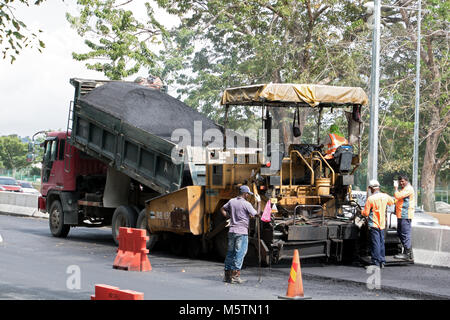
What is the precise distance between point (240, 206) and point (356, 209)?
358 centimetres

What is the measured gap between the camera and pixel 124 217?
1688 centimetres

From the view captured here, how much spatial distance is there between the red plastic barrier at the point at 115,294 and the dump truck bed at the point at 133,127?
767 centimetres

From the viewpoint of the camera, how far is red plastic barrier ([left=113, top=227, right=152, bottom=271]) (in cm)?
1285

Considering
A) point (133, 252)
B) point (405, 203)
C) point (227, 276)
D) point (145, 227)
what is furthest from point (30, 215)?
point (227, 276)

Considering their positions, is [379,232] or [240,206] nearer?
[240,206]

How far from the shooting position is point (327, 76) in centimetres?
2834

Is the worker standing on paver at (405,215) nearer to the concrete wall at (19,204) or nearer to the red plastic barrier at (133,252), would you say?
the red plastic barrier at (133,252)

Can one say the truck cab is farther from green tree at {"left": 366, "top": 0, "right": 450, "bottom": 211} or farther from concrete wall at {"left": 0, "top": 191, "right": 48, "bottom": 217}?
green tree at {"left": 366, "top": 0, "right": 450, "bottom": 211}

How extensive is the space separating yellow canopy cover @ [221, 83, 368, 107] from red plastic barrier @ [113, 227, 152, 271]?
311 cm

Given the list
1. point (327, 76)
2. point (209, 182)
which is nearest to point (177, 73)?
point (327, 76)

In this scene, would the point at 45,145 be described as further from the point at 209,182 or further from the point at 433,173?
the point at 433,173

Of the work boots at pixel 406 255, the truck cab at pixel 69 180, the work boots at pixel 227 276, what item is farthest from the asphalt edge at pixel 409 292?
the truck cab at pixel 69 180
